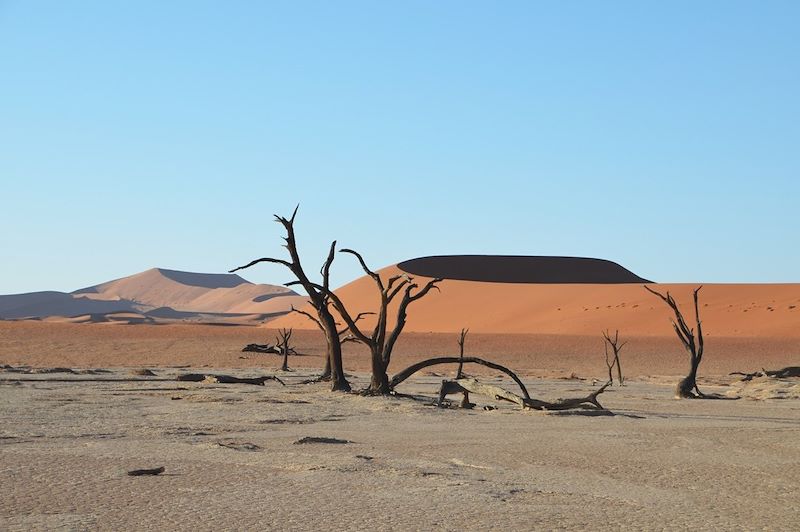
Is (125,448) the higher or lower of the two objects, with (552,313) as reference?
lower

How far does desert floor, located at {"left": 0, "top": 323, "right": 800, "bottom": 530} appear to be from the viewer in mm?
6820

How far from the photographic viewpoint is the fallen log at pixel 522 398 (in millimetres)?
14906

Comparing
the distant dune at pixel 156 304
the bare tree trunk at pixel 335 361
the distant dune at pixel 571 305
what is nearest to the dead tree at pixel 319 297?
the bare tree trunk at pixel 335 361

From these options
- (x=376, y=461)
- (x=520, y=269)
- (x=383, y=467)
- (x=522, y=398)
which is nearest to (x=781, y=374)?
(x=522, y=398)

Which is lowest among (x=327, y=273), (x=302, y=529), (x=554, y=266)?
(x=302, y=529)

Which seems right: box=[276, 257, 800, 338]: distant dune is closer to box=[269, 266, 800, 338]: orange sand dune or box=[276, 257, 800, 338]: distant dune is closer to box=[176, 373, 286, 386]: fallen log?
box=[269, 266, 800, 338]: orange sand dune

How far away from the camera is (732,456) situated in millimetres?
10484

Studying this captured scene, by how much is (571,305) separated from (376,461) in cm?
6087

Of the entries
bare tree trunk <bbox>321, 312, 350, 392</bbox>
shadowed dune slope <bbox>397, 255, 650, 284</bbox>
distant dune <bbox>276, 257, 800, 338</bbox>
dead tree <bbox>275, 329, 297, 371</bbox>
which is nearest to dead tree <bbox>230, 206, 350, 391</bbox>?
bare tree trunk <bbox>321, 312, 350, 392</bbox>

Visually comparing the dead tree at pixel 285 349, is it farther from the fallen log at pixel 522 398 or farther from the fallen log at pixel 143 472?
the fallen log at pixel 143 472

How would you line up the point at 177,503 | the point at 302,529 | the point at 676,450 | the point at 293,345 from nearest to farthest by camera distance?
the point at 302,529
the point at 177,503
the point at 676,450
the point at 293,345

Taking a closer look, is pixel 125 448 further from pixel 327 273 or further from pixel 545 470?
pixel 327 273

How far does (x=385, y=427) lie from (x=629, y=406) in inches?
251

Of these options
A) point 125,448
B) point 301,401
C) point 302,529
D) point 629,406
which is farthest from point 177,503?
point 629,406
